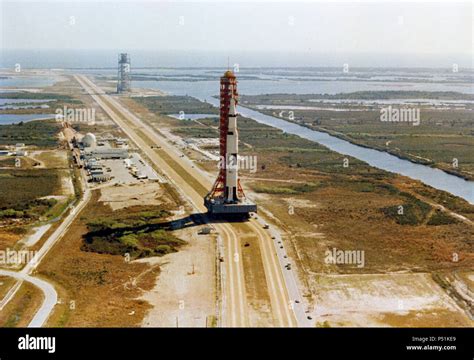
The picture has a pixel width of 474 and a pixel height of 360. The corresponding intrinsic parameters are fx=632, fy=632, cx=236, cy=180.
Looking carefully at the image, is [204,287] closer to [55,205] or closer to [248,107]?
[55,205]

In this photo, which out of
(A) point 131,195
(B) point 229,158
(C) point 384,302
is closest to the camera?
(C) point 384,302

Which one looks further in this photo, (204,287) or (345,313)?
(204,287)

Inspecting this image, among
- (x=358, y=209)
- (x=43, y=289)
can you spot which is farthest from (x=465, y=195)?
(x=43, y=289)

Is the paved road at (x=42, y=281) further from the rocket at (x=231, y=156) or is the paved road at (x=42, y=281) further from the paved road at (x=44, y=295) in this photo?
the rocket at (x=231, y=156)

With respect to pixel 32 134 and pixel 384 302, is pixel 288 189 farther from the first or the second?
pixel 32 134

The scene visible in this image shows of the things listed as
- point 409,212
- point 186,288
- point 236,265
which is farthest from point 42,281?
point 409,212

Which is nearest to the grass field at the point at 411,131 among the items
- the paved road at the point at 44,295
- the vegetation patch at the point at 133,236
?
the vegetation patch at the point at 133,236
